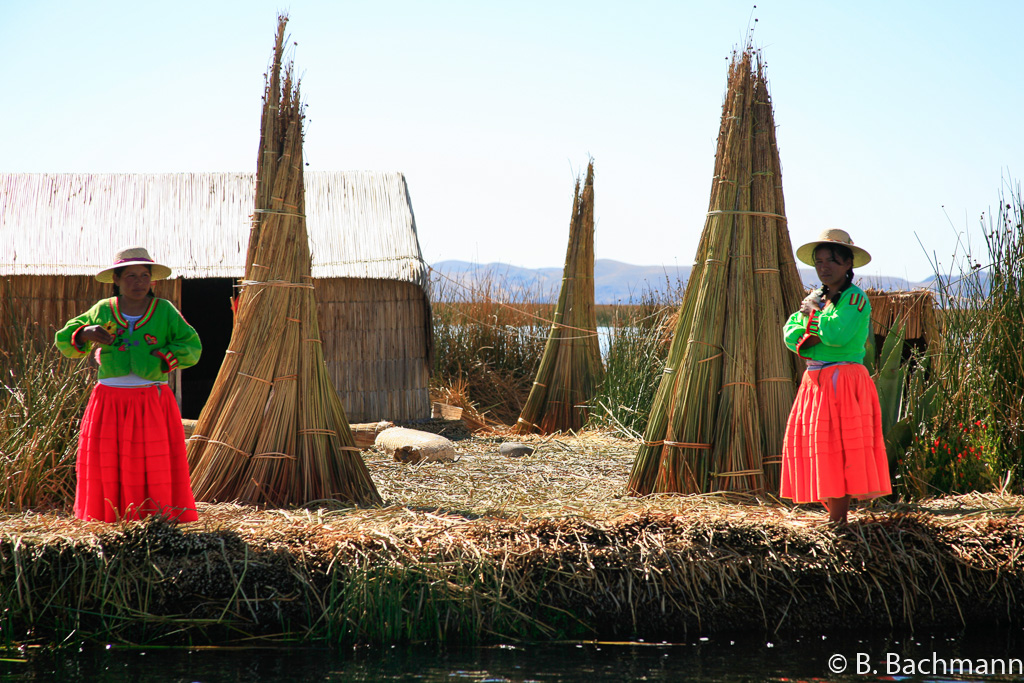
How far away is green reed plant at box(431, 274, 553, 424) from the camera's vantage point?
30.8ft

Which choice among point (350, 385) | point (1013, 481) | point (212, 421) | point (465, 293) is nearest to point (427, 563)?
point (212, 421)

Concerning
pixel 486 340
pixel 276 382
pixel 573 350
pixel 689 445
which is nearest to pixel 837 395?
pixel 689 445

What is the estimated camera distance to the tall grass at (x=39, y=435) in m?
3.81

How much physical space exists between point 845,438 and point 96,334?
292 centimetres

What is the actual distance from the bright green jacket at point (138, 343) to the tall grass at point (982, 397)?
342 centimetres

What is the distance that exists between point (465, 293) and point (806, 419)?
23.0 ft

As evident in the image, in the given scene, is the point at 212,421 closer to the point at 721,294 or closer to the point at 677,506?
the point at 677,506

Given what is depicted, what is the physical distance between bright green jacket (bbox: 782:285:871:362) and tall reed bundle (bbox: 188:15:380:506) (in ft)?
6.92

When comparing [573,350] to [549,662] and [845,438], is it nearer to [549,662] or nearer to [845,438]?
[845,438]

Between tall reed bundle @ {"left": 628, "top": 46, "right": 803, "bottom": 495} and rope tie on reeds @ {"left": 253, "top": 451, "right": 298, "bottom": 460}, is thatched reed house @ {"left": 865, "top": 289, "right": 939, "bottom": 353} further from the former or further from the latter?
rope tie on reeds @ {"left": 253, "top": 451, "right": 298, "bottom": 460}

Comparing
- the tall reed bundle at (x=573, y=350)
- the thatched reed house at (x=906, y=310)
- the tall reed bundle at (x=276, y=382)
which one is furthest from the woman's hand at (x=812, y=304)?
the tall reed bundle at (x=573, y=350)
